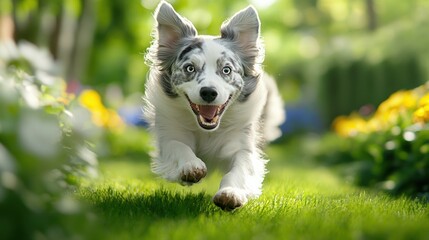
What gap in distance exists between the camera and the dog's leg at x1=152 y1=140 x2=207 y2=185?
168 inches

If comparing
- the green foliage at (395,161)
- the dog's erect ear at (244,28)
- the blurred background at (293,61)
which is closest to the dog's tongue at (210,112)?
the dog's erect ear at (244,28)

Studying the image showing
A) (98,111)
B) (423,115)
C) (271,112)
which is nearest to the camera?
(423,115)

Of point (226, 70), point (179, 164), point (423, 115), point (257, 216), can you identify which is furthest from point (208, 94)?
point (423, 115)

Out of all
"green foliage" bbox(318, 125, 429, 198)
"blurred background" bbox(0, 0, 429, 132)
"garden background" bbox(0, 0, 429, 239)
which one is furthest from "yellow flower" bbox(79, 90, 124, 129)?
"green foliage" bbox(318, 125, 429, 198)

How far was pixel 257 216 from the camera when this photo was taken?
3.84m

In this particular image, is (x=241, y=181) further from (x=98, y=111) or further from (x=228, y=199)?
(x=98, y=111)

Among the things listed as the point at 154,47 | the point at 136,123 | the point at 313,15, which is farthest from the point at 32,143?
the point at 313,15

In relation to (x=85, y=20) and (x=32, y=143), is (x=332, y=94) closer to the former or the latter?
(x=85, y=20)

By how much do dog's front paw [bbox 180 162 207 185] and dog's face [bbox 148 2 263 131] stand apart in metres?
0.33

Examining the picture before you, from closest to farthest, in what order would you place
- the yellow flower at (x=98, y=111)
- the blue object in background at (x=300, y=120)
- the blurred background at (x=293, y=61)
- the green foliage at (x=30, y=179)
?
the green foliage at (x=30, y=179) → the yellow flower at (x=98, y=111) → the blurred background at (x=293, y=61) → the blue object in background at (x=300, y=120)

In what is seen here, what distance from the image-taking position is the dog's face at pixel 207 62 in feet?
14.6

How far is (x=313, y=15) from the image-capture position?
2411cm

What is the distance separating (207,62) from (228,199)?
103cm

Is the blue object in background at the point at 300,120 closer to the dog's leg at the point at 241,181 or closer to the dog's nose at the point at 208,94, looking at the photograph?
the dog's leg at the point at 241,181
